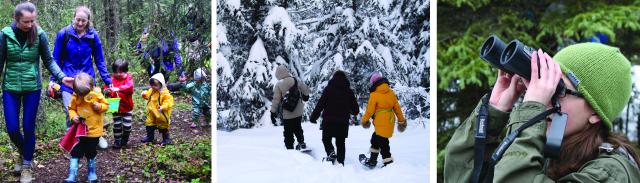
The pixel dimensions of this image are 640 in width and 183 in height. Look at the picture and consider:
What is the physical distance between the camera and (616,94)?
1690mm

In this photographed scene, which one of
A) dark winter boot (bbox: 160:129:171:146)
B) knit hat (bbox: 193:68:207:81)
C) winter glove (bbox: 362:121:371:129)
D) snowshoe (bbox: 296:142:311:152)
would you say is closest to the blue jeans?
dark winter boot (bbox: 160:129:171:146)

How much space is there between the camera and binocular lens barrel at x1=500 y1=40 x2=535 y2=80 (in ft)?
5.51

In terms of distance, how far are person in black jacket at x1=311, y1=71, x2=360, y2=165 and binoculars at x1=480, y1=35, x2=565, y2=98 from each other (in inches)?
90.4

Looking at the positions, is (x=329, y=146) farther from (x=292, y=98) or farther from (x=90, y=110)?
(x=90, y=110)

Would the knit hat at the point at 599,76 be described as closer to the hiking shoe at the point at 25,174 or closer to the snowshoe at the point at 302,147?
the snowshoe at the point at 302,147

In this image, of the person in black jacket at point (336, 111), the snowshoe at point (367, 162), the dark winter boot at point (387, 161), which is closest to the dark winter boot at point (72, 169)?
the person in black jacket at point (336, 111)

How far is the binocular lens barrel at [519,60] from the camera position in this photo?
66.1 inches

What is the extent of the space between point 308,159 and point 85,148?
1.33 metres

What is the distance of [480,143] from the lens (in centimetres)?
175

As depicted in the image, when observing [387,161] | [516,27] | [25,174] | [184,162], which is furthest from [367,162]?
[516,27]

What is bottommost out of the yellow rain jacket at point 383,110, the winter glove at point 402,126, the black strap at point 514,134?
the winter glove at point 402,126

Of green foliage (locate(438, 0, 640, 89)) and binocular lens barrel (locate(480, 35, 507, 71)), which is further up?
green foliage (locate(438, 0, 640, 89))

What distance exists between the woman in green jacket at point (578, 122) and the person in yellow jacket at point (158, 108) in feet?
10.5

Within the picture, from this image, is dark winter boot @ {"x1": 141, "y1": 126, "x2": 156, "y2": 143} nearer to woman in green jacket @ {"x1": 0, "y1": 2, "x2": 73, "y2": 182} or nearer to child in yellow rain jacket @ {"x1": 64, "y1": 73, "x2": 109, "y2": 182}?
child in yellow rain jacket @ {"x1": 64, "y1": 73, "x2": 109, "y2": 182}
